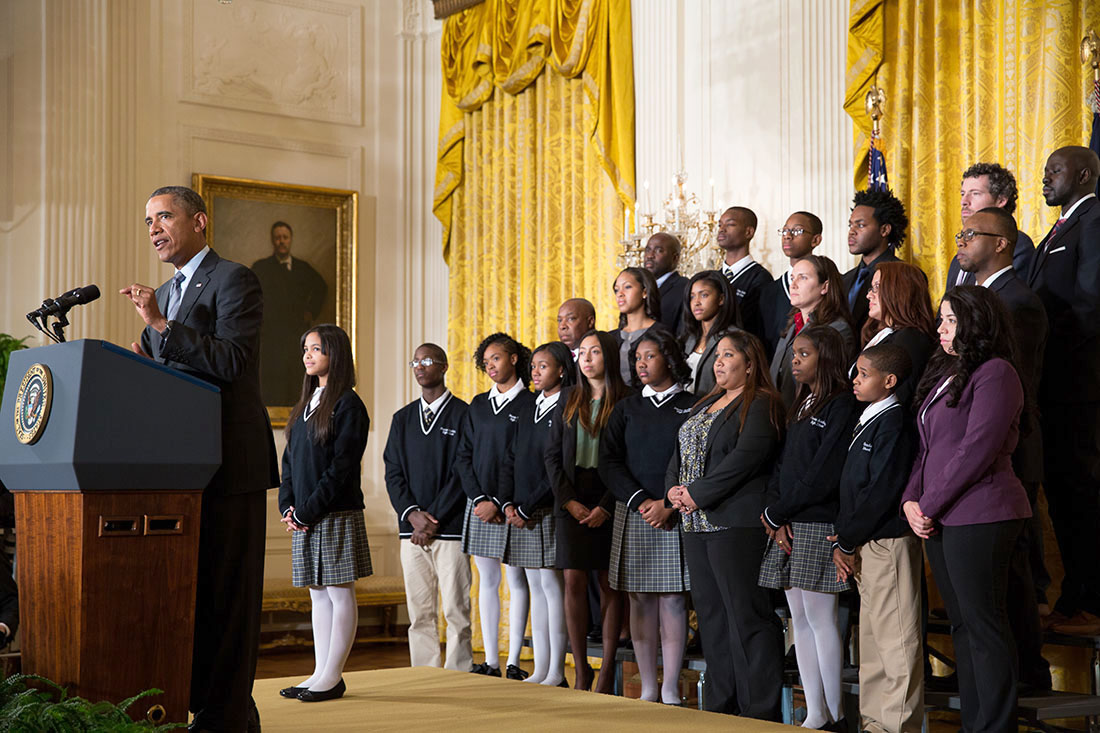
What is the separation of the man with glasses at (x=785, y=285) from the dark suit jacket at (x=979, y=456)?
Result: 1.53 meters

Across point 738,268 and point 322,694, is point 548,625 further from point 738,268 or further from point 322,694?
point 738,268

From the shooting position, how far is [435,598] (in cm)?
616

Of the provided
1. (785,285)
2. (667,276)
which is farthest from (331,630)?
(785,285)

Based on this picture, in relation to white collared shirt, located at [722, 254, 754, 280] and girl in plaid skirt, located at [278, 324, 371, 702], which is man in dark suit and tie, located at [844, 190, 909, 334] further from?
girl in plaid skirt, located at [278, 324, 371, 702]

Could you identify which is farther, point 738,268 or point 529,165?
point 529,165

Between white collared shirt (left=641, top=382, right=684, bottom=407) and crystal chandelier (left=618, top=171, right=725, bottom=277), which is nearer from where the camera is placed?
white collared shirt (left=641, top=382, right=684, bottom=407)

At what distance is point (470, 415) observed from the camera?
20.1 ft

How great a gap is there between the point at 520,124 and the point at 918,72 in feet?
11.1

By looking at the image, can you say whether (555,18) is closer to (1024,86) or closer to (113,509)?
(1024,86)

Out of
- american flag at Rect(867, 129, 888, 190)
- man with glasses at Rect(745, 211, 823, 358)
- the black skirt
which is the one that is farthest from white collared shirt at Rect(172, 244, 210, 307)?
american flag at Rect(867, 129, 888, 190)

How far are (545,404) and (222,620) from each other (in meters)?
2.80

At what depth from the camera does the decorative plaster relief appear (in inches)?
348

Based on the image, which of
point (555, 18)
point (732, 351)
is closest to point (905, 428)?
point (732, 351)

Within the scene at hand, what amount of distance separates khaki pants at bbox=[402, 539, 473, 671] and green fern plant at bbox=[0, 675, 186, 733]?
11.7 ft
